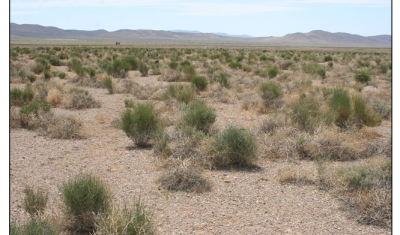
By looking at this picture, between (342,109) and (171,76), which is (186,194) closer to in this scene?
(342,109)

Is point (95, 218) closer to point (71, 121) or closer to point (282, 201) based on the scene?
point (282, 201)

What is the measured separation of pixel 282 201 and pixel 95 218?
3.51 m

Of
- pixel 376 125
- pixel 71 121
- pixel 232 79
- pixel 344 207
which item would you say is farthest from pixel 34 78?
pixel 344 207

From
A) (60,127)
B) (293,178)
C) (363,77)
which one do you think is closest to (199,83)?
(60,127)

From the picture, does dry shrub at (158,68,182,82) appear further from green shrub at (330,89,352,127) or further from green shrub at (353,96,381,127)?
green shrub at (353,96,381,127)

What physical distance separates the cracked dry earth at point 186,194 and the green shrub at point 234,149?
41 centimetres

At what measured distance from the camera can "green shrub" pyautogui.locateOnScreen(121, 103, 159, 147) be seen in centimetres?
1111

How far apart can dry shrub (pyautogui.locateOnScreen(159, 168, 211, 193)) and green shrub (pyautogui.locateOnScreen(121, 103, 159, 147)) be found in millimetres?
2986

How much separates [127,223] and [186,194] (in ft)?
8.49

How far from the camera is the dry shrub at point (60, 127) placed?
39.4 ft

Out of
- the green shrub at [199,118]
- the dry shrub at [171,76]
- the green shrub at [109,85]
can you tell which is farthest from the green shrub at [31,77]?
the green shrub at [199,118]

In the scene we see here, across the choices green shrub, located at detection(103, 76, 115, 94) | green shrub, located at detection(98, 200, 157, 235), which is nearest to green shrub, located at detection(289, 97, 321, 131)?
green shrub, located at detection(98, 200, 157, 235)

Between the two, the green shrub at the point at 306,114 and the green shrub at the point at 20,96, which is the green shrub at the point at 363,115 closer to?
the green shrub at the point at 306,114

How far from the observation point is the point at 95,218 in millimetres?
5637
